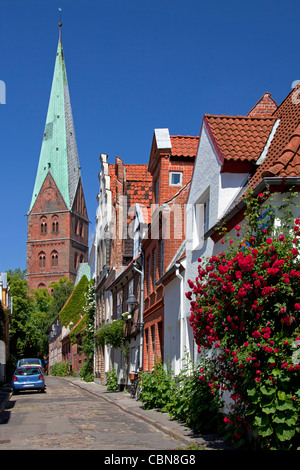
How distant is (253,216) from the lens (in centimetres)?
889

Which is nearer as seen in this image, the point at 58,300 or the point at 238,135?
the point at 238,135

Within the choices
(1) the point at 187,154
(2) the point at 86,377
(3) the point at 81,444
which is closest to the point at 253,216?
(3) the point at 81,444

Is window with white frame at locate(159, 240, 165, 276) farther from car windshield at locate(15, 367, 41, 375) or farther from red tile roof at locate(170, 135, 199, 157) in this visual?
car windshield at locate(15, 367, 41, 375)

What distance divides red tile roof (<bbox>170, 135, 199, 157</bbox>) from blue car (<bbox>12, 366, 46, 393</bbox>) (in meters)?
13.7

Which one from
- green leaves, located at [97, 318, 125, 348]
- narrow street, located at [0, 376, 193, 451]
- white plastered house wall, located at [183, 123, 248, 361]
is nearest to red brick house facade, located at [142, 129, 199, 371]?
white plastered house wall, located at [183, 123, 248, 361]

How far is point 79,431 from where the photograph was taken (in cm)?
1198

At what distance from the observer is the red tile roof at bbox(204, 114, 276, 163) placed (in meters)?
12.2

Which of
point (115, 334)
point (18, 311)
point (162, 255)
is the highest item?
point (18, 311)

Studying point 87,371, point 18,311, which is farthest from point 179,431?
point 18,311

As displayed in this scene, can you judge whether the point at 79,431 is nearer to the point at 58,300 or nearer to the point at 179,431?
the point at 179,431

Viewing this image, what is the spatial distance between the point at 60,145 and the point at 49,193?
35.0 feet

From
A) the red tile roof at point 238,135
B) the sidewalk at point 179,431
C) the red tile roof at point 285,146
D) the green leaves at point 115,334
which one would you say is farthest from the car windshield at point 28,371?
the red tile roof at point 285,146

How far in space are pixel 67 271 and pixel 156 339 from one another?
365ft

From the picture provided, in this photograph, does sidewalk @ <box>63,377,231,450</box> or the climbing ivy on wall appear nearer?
sidewalk @ <box>63,377,231,450</box>
